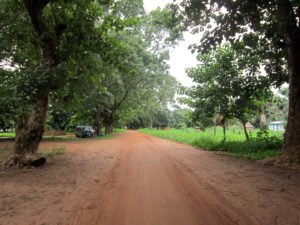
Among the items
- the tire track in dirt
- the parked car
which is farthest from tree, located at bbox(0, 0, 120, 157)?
the parked car

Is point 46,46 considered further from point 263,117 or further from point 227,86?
point 263,117

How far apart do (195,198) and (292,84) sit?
7.23 meters

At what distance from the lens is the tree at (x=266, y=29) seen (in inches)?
416

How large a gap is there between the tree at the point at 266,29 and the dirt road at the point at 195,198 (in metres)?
2.61

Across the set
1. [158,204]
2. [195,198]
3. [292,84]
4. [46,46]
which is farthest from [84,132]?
[158,204]

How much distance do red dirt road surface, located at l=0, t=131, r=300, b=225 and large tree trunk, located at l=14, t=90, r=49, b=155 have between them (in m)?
1.56

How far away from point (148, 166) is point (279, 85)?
A: 816cm

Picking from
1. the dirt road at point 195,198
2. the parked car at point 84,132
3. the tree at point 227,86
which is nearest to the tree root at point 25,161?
the dirt road at point 195,198

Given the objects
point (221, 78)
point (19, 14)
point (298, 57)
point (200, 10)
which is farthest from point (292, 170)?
point (19, 14)

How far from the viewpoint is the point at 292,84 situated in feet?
36.5

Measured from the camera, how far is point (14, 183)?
7828 millimetres

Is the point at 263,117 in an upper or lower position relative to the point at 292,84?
lower

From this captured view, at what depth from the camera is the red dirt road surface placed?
489 cm

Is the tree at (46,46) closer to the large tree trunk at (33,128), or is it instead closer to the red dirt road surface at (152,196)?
the large tree trunk at (33,128)
